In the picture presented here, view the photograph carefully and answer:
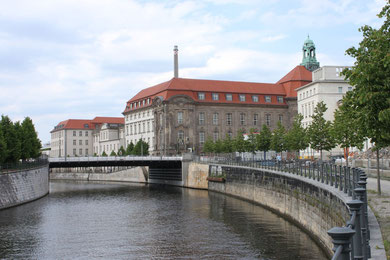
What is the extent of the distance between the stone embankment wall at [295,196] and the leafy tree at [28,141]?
27.3 metres

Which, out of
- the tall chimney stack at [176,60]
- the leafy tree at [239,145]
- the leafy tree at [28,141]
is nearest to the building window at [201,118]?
the tall chimney stack at [176,60]

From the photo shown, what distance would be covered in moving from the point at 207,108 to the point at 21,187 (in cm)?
5761

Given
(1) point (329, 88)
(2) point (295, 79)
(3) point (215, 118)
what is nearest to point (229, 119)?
(3) point (215, 118)

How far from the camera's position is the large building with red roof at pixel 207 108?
98562mm

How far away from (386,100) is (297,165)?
22.4 m

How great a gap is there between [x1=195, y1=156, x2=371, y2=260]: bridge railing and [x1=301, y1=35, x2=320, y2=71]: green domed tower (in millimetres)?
54074

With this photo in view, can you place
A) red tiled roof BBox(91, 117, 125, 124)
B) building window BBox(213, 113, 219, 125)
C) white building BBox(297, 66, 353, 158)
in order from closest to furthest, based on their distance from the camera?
white building BBox(297, 66, 353, 158) → building window BBox(213, 113, 219, 125) → red tiled roof BBox(91, 117, 125, 124)

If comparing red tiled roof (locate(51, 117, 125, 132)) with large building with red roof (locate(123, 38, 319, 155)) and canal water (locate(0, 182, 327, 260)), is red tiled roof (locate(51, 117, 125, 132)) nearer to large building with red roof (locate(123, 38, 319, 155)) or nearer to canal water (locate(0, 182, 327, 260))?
large building with red roof (locate(123, 38, 319, 155))

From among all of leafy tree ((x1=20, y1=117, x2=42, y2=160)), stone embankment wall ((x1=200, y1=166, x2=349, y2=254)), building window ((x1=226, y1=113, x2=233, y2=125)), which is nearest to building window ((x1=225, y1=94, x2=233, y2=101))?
building window ((x1=226, y1=113, x2=233, y2=125))

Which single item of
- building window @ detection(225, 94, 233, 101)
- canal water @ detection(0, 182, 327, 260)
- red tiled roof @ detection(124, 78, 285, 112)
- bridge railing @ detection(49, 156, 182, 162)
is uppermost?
red tiled roof @ detection(124, 78, 285, 112)

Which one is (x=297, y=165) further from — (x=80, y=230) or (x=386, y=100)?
(x=386, y=100)

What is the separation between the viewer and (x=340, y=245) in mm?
5246

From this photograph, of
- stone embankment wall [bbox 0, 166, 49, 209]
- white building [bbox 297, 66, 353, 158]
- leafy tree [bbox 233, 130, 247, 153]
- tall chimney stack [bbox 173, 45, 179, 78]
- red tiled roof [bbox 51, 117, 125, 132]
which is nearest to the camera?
stone embankment wall [bbox 0, 166, 49, 209]

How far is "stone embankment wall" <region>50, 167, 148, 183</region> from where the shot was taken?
92.4 meters
